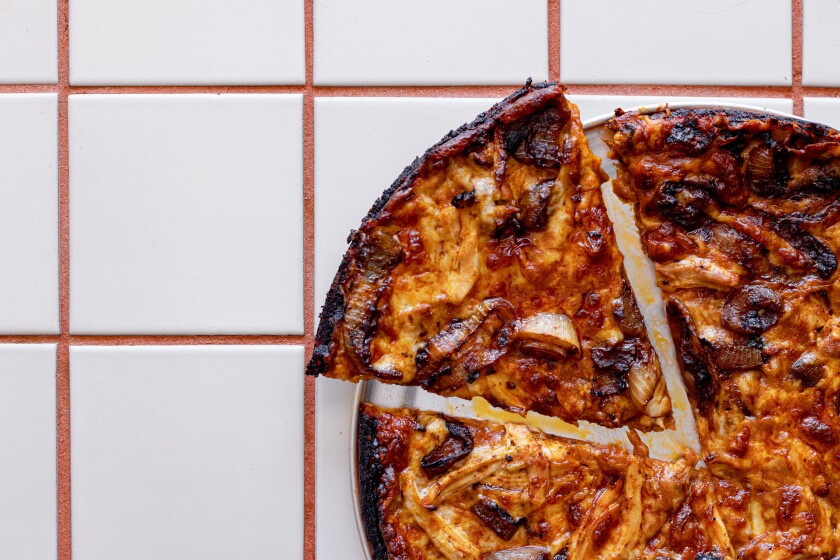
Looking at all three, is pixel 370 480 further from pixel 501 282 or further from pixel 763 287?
pixel 763 287

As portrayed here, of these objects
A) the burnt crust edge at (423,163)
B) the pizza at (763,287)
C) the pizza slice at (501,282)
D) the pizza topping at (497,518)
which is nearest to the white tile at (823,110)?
the pizza at (763,287)

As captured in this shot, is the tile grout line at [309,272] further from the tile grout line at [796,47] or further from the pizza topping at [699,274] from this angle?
the tile grout line at [796,47]

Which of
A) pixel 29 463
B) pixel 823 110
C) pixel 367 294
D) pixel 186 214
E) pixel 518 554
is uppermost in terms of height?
pixel 823 110

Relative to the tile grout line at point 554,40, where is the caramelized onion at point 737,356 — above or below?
below

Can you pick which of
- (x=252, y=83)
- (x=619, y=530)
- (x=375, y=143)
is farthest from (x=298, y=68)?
(x=619, y=530)

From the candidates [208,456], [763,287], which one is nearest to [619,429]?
[763,287]

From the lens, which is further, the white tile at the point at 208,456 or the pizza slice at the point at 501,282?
the white tile at the point at 208,456
